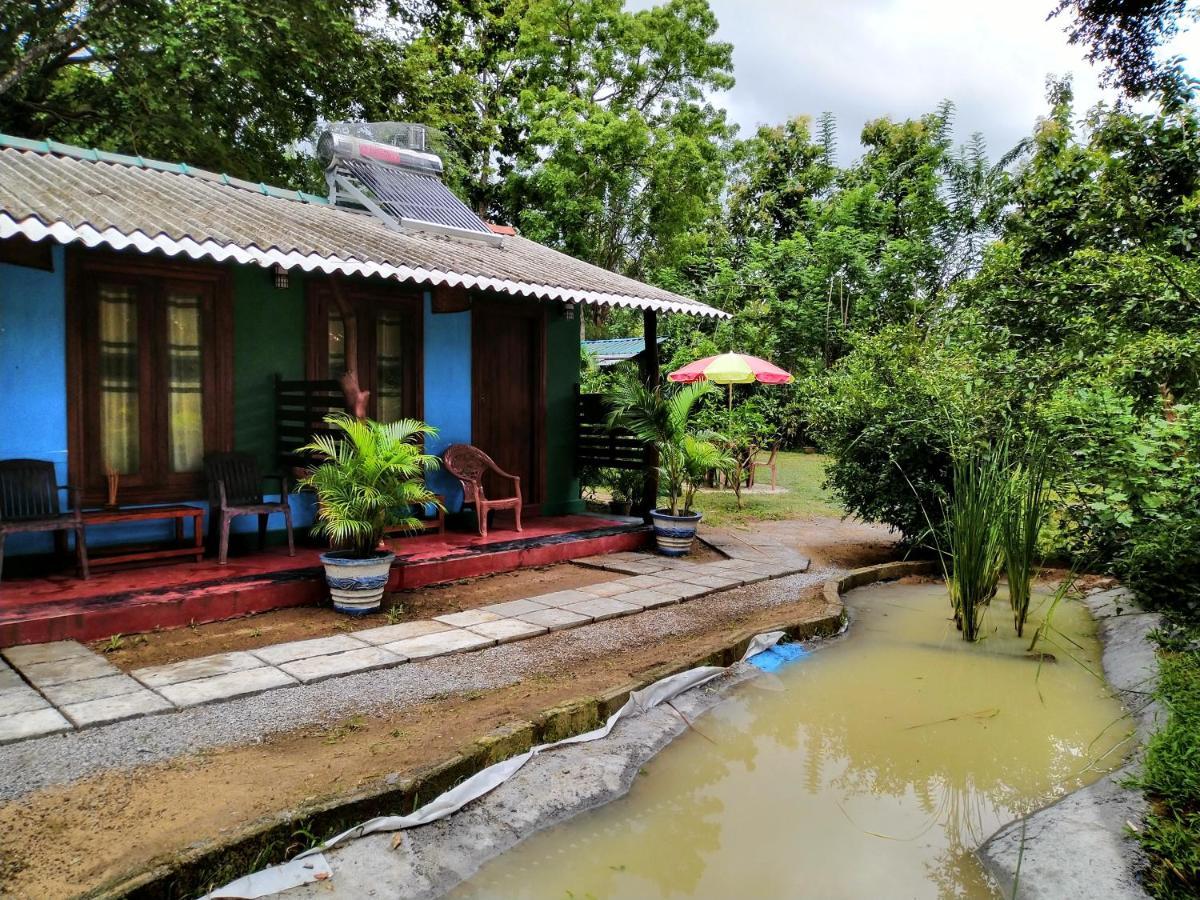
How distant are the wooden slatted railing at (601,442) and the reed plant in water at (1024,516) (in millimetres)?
3959

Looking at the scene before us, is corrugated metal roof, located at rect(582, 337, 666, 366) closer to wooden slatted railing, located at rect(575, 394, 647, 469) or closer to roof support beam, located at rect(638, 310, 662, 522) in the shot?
wooden slatted railing, located at rect(575, 394, 647, 469)

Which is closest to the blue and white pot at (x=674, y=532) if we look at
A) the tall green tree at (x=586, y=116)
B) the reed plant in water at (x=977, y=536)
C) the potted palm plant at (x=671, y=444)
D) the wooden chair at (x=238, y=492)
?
the potted palm plant at (x=671, y=444)

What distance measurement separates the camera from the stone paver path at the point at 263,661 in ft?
12.8

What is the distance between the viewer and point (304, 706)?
13.4 ft

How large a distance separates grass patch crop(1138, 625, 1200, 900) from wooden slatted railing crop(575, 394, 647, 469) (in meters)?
5.55

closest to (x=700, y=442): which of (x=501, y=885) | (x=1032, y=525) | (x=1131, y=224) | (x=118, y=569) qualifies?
(x=1032, y=525)

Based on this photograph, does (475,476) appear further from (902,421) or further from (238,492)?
(902,421)

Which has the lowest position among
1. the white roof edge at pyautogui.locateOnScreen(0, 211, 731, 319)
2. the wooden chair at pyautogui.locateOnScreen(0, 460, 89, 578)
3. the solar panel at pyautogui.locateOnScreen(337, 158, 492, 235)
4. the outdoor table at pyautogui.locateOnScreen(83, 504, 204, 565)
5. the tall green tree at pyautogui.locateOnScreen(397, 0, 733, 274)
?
the outdoor table at pyautogui.locateOnScreen(83, 504, 204, 565)

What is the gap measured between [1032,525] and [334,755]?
463cm

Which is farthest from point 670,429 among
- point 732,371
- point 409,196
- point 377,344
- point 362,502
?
point 732,371

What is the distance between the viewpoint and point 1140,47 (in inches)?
236

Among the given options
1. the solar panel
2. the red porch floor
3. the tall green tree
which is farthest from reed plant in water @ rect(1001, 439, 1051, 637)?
the tall green tree

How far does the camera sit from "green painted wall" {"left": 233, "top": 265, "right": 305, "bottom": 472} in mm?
6949

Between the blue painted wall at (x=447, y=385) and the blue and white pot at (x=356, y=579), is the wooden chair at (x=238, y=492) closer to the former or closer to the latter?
the blue and white pot at (x=356, y=579)
